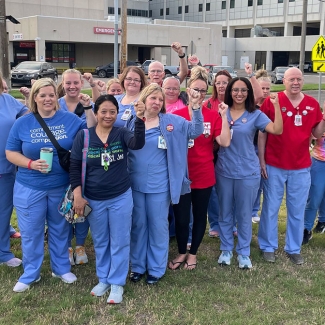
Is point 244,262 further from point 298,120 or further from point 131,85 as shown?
point 131,85

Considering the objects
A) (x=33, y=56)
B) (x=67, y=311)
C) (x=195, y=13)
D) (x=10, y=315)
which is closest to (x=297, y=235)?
(x=67, y=311)

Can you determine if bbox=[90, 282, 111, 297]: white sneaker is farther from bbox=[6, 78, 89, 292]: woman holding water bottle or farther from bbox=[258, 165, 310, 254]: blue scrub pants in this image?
bbox=[258, 165, 310, 254]: blue scrub pants

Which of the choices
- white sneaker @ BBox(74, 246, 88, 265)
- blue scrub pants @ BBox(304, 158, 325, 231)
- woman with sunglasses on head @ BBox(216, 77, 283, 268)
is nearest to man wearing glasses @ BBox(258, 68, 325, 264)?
woman with sunglasses on head @ BBox(216, 77, 283, 268)

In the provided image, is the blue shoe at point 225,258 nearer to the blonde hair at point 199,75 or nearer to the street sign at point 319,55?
the blonde hair at point 199,75

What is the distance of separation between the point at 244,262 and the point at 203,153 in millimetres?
1296

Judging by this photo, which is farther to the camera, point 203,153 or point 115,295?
point 203,153

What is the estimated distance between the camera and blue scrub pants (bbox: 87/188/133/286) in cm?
365

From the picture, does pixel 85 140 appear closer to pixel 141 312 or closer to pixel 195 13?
pixel 141 312

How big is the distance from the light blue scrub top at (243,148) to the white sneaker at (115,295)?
5.21 feet

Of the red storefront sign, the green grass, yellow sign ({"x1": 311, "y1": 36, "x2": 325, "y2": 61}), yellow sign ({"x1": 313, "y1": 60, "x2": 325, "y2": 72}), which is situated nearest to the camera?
the green grass

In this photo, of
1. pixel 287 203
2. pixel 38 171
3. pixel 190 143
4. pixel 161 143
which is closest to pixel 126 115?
pixel 161 143

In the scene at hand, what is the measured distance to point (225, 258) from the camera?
4.56m

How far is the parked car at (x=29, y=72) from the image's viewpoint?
80.8 feet

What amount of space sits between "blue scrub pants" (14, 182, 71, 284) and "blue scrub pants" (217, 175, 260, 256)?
1.67 metres
